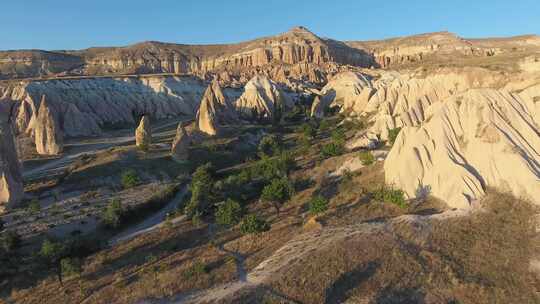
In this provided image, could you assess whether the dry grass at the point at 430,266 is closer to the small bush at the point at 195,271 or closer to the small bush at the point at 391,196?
the small bush at the point at 391,196

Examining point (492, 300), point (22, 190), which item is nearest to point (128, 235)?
point (22, 190)

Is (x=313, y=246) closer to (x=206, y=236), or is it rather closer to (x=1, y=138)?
(x=206, y=236)

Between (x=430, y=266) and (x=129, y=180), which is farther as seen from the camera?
(x=129, y=180)

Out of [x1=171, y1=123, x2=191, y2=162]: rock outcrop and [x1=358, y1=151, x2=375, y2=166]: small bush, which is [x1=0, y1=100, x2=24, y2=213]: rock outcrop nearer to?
[x1=171, y1=123, x2=191, y2=162]: rock outcrop

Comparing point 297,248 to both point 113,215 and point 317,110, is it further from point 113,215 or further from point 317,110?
point 317,110

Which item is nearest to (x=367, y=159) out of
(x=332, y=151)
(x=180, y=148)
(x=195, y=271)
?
(x=332, y=151)

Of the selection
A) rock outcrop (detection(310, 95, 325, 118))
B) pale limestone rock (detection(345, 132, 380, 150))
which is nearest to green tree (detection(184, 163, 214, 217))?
pale limestone rock (detection(345, 132, 380, 150))
